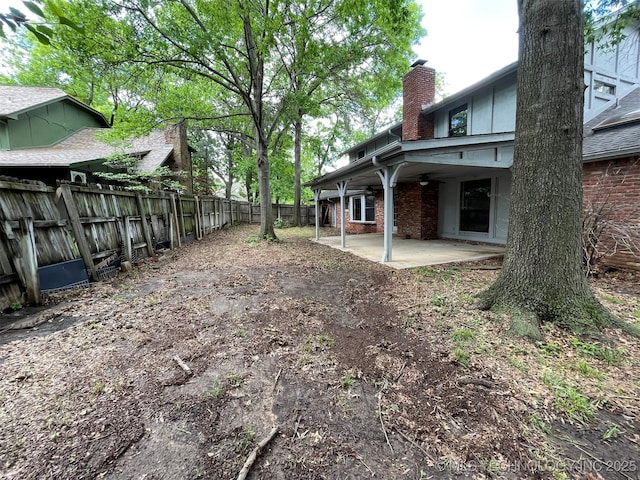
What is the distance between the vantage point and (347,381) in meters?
2.29

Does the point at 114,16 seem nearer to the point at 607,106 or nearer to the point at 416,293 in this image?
the point at 416,293

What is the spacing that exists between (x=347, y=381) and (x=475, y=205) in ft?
29.7

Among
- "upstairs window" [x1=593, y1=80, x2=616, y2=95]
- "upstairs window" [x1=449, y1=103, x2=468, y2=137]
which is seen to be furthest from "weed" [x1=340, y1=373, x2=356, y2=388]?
"upstairs window" [x1=593, y1=80, x2=616, y2=95]

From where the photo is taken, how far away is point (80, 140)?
1317 centimetres

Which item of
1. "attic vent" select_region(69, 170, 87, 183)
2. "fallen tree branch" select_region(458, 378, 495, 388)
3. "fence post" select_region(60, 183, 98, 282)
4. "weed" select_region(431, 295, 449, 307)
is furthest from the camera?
"attic vent" select_region(69, 170, 87, 183)

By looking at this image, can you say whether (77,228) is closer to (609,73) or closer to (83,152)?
(83,152)

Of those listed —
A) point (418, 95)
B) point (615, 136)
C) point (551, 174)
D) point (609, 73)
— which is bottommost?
point (551, 174)

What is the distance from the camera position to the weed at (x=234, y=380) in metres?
2.24

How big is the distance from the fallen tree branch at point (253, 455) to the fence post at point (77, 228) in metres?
4.73

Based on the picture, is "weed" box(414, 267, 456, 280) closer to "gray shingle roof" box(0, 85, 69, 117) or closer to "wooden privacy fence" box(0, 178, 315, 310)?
"wooden privacy fence" box(0, 178, 315, 310)

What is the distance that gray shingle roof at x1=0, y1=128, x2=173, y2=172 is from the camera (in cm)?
985

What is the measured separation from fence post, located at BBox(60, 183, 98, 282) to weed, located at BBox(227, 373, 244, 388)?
13.2 ft

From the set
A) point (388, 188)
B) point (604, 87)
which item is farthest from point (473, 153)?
point (604, 87)

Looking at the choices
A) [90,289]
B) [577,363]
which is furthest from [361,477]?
[90,289]
